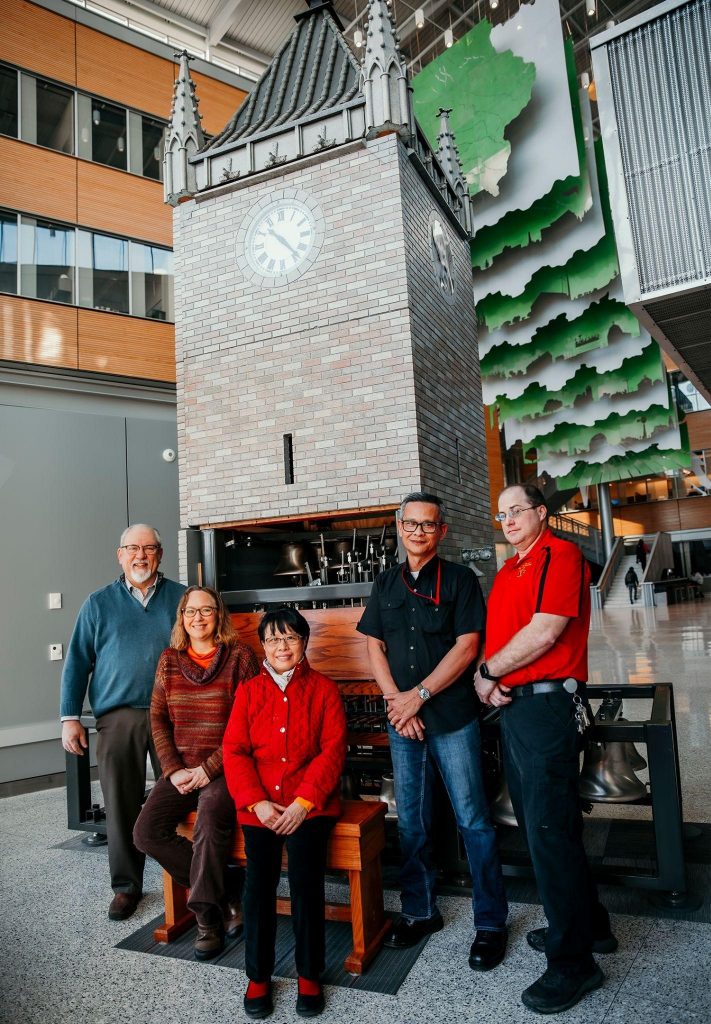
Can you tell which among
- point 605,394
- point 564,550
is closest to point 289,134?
point 564,550

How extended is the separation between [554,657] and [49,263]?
906 centimetres

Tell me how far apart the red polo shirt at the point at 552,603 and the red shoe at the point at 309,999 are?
1.31 metres

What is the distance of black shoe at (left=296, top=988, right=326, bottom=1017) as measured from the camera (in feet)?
8.23

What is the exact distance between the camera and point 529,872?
322 cm

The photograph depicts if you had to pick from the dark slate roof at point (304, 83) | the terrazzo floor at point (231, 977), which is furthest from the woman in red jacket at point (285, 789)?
the dark slate roof at point (304, 83)

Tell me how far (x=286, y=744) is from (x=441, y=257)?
4826 millimetres

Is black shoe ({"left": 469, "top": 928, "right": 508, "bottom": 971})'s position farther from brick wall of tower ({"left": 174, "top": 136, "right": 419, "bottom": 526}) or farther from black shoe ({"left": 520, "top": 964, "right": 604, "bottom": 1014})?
brick wall of tower ({"left": 174, "top": 136, "right": 419, "bottom": 526})

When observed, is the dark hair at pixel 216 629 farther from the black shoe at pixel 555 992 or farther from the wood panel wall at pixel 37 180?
the wood panel wall at pixel 37 180

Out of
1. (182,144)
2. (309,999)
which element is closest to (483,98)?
(182,144)

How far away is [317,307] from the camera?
214 inches

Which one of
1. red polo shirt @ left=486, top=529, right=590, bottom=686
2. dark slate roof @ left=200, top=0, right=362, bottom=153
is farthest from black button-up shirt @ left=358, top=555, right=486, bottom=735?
dark slate roof @ left=200, top=0, right=362, bottom=153

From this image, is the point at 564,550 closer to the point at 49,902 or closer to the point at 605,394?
the point at 49,902

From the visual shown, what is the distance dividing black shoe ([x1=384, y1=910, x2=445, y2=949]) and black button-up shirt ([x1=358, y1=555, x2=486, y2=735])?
84cm

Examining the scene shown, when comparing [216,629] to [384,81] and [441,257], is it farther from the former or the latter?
[384,81]
